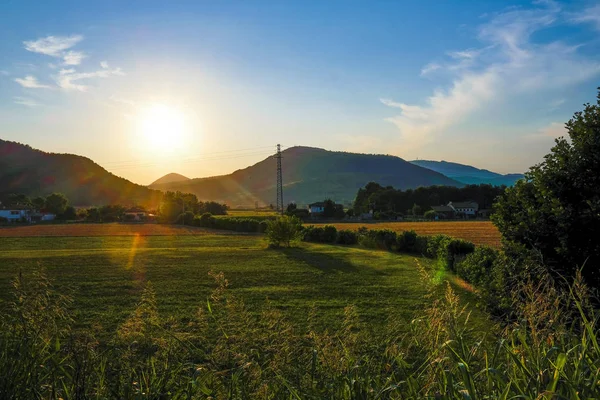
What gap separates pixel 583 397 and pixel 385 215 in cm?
10168

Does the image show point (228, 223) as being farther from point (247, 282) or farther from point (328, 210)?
point (247, 282)

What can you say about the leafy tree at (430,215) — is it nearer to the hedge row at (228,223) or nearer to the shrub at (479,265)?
the hedge row at (228,223)

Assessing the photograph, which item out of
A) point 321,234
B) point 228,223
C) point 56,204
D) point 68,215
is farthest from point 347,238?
point 56,204

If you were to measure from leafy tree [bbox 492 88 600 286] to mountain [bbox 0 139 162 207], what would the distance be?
14554 cm

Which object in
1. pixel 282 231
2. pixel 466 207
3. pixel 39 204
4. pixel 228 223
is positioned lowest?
pixel 228 223

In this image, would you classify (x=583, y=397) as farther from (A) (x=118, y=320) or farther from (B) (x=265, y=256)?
(B) (x=265, y=256)

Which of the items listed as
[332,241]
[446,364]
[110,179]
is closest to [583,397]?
[446,364]

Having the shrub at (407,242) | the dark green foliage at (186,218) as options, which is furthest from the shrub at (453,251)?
the dark green foliage at (186,218)

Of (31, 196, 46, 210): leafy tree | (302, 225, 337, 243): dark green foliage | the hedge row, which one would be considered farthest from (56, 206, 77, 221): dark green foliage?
(302, 225, 337, 243): dark green foliage

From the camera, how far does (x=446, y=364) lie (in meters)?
3.49

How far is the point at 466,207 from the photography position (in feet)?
376

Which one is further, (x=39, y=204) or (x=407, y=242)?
(x=39, y=204)

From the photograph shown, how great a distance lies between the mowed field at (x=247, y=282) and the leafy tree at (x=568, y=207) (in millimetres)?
3061

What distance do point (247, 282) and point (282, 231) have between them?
19247 mm
